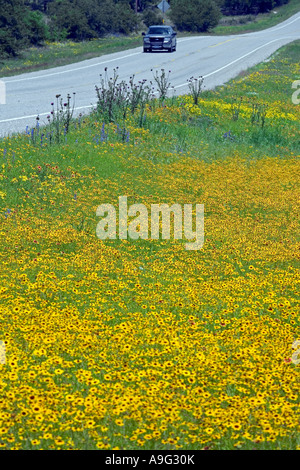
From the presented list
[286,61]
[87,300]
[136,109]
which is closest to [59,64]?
[286,61]

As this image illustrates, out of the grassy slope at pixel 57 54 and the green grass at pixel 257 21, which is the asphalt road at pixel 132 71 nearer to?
the grassy slope at pixel 57 54

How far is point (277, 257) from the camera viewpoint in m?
7.90

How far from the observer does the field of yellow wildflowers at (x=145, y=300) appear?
430cm

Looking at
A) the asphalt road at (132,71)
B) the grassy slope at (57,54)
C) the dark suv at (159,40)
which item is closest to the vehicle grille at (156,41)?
the dark suv at (159,40)

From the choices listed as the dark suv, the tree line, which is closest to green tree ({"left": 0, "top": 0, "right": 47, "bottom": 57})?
the tree line

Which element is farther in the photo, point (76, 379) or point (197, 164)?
point (197, 164)

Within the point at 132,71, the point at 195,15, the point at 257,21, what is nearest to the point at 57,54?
the point at 132,71

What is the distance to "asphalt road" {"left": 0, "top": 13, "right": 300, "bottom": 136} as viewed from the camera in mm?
17047

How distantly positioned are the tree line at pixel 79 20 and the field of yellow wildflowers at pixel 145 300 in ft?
65.4

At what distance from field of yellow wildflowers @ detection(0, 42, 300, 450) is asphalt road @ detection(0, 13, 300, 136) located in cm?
378

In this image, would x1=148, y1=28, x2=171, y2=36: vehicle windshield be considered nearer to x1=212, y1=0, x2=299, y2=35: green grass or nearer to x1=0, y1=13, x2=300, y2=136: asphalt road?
x1=0, y1=13, x2=300, y2=136: asphalt road

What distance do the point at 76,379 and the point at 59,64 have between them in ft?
85.2

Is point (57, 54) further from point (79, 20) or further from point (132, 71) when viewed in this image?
point (79, 20)

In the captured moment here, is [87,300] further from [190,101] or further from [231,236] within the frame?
[190,101]
